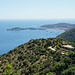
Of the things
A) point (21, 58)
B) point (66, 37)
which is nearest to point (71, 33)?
point (66, 37)

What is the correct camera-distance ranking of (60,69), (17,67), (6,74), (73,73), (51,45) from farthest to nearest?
(51,45) → (17,67) → (6,74) → (60,69) → (73,73)

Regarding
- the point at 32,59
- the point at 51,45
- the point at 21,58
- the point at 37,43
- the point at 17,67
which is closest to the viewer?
the point at 17,67

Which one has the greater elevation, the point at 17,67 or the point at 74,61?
the point at 74,61

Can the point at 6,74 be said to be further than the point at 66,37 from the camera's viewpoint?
No

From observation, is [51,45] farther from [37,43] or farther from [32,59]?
[32,59]

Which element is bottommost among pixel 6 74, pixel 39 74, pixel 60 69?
pixel 6 74

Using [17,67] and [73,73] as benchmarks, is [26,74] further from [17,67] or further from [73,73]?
[73,73]

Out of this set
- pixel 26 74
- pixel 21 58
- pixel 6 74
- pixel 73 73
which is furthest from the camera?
pixel 21 58

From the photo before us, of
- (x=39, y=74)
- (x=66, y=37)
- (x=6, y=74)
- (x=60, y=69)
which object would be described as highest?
(x=60, y=69)

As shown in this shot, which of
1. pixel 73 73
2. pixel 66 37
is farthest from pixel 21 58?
pixel 66 37
